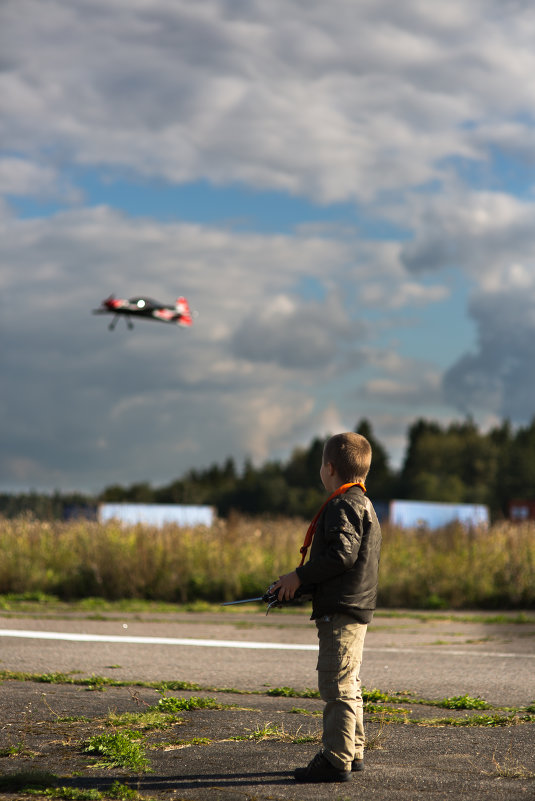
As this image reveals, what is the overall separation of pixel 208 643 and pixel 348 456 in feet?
20.5

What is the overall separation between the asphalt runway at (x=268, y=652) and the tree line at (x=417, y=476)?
9790 cm

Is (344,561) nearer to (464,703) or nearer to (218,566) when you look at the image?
(464,703)

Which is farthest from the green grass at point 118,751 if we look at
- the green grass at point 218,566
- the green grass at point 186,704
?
the green grass at point 218,566

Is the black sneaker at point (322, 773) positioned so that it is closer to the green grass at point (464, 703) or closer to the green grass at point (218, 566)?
the green grass at point (464, 703)

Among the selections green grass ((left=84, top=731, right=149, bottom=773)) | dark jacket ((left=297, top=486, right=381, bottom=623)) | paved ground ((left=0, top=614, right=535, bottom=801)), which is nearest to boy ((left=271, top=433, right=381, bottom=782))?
dark jacket ((left=297, top=486, right=381, bottom=623))

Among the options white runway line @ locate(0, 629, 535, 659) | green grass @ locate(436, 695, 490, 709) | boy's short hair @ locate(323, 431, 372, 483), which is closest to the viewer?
boy's short hair @ locate(323, 431, 372, 483)

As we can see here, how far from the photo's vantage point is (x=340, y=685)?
454cm

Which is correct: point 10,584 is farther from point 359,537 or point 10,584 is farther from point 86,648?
point 359,537

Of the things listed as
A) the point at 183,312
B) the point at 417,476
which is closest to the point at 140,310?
the point at 183,312

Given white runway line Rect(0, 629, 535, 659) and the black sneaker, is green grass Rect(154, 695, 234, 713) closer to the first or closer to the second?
the black sneaker

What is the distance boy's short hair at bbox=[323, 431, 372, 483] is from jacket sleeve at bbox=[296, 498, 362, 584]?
203mm

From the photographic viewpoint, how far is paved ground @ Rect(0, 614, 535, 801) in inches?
179

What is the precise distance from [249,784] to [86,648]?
5.76 metres

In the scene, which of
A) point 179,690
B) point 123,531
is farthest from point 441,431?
point 179,690
